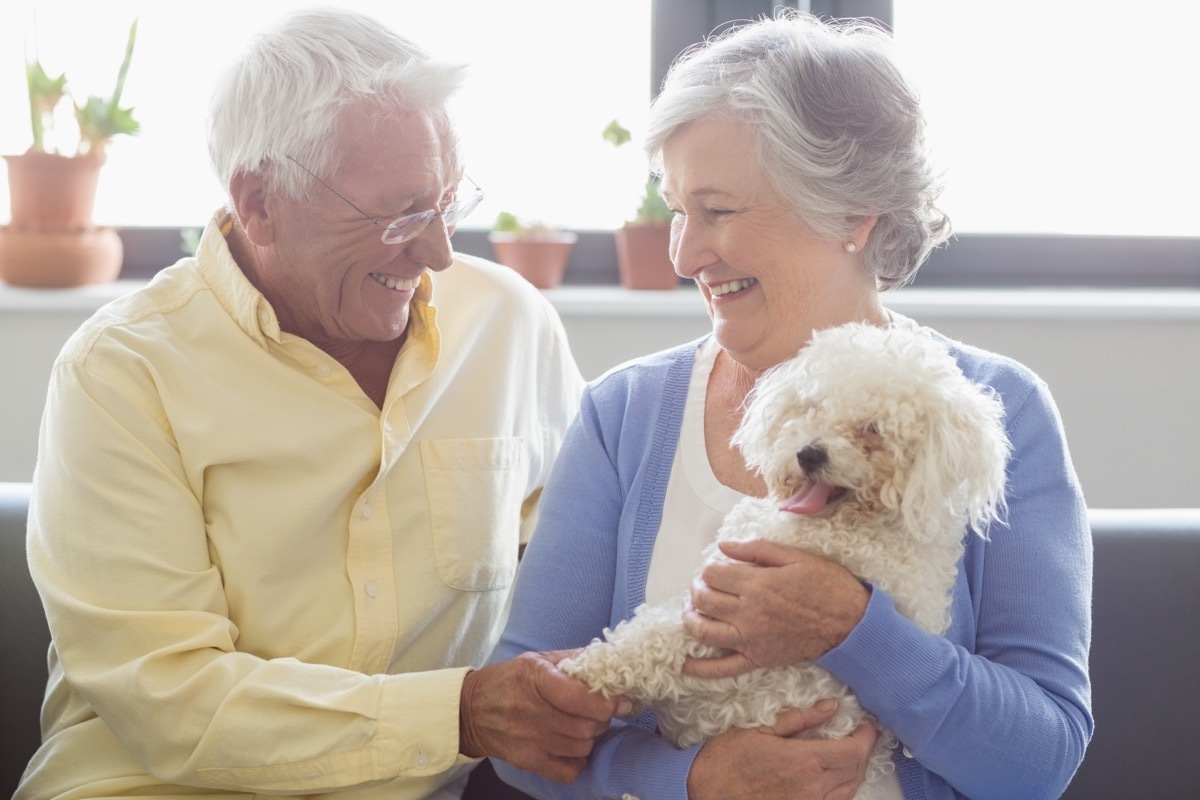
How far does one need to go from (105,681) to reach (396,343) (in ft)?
1.95

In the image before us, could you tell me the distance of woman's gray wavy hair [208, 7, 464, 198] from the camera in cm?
154

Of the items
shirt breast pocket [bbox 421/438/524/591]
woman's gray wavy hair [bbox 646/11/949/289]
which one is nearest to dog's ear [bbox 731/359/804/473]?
woman's gray wavy hair [bbox 646/11/949/289]

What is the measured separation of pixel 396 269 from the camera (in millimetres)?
1604

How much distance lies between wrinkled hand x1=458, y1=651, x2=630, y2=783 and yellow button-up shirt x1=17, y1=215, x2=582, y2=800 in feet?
0.10

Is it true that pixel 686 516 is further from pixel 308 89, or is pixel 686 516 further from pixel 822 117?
pixel 308 89

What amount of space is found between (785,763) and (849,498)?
0.29 meters

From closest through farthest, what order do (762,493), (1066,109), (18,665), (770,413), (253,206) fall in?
1. (770,413)
2. (762,493)
3. (253,206)
4. (18,665)
5. (1066,109)

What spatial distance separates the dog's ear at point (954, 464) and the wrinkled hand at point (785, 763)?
240 millimetres

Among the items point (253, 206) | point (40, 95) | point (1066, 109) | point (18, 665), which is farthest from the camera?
point (1066, 109)

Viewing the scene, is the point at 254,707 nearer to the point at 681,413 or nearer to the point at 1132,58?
the point at 681,413

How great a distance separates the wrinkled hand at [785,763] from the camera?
129 centimetres

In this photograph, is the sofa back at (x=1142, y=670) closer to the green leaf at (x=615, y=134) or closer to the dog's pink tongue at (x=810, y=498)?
the dog's pink tongue at (x=810, y=498)

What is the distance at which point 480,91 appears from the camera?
2.83m

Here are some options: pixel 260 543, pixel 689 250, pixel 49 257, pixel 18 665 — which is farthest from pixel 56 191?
pixel 689 250
